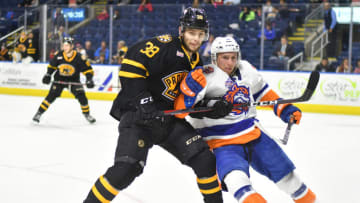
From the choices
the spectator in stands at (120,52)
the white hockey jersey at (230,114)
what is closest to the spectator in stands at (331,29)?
the spectator in stands at (120,52)

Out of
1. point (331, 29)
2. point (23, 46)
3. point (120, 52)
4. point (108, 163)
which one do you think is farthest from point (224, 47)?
point (23, 46)

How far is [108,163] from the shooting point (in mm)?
4234

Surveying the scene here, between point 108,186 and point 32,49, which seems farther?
point 32,49

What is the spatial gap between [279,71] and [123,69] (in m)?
6.69

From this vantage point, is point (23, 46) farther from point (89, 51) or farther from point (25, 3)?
point (25, 3)

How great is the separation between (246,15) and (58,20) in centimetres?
405

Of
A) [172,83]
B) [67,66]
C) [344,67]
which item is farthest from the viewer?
[344,67]

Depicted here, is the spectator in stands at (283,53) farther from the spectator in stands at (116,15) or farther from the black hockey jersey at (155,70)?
the black hockey jersey at (155,70)

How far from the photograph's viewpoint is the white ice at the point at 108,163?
3.24 metres

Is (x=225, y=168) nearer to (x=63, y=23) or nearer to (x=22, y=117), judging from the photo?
(x=22, y=117)

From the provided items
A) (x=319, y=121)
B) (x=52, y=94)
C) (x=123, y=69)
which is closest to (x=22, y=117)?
(x=52, y=94)

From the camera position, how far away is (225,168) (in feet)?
7.73

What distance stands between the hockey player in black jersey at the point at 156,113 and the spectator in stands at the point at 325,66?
6.32 metres

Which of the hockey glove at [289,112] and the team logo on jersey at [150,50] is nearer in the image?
the team logo on jersey at [150,50]
